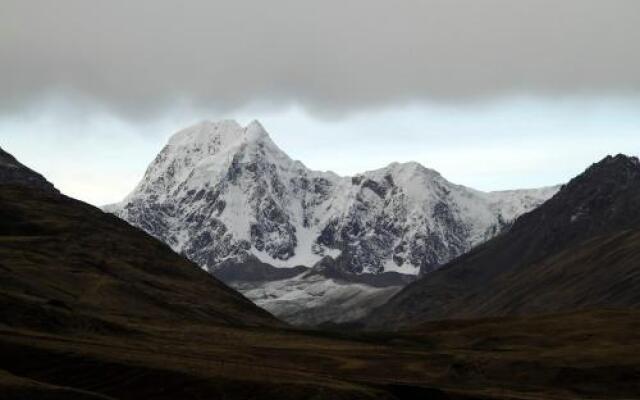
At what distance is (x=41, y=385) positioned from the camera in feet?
369

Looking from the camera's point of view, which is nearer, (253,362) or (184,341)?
(253,362)

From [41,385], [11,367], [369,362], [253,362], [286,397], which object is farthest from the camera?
[369,362]

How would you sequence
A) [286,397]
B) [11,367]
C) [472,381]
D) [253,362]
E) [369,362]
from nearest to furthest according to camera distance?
1. [286,397]
2. [11,367]
3. [253,362]
4. [472,381]
5. [369,362]

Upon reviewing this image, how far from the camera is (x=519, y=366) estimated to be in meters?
197

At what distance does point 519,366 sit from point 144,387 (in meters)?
81.5

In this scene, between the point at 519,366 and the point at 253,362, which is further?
the point at 519,366

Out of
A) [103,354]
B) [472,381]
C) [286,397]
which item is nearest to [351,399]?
[286,397]

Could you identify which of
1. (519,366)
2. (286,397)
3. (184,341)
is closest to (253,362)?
(184,341)

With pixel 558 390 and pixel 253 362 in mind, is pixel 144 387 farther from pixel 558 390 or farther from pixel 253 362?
pixel 558 390

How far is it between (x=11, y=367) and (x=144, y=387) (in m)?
17.7

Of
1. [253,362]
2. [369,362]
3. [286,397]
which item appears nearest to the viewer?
[286,397]

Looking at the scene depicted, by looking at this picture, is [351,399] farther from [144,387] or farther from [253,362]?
[253,362]

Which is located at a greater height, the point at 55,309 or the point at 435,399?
the point at 55,309

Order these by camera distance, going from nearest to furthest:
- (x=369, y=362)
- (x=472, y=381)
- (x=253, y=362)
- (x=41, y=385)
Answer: (x=41, y=385) → (x=253, y=362) → (x=472, y=381) → (x=369, y=362)
